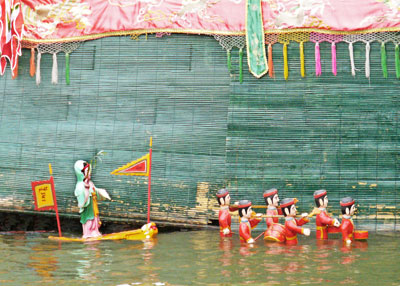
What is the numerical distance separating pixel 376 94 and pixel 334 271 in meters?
3.66

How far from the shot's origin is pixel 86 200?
9.57 m

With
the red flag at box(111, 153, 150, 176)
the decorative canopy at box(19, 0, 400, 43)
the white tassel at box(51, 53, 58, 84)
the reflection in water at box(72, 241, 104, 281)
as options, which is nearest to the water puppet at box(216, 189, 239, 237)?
the red flag at box(111, 153, 150, 176)

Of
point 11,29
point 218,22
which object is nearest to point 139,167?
point 218,22

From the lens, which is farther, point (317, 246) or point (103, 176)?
point (103, 176)

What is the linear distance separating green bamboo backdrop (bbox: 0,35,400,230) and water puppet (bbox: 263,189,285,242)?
743 millimetres

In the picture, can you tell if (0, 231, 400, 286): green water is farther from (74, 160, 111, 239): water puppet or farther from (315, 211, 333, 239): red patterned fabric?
(74, 160, 111, 239): water puppet

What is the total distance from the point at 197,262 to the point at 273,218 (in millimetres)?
1806

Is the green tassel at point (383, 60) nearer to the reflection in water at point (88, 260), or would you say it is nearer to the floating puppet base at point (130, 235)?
the floating puppet base at point (130, 235)

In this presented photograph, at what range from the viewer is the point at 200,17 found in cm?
1005

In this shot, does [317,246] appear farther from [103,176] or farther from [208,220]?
[103,176]

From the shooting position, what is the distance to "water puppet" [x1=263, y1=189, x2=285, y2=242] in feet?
28.7

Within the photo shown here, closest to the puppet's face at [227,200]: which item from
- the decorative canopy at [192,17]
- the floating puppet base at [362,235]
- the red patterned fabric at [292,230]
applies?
the red patterned fabric at [292,230]

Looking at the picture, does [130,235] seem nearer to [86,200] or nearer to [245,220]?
[86,200]

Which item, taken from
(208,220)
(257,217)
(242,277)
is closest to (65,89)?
(208,220)
